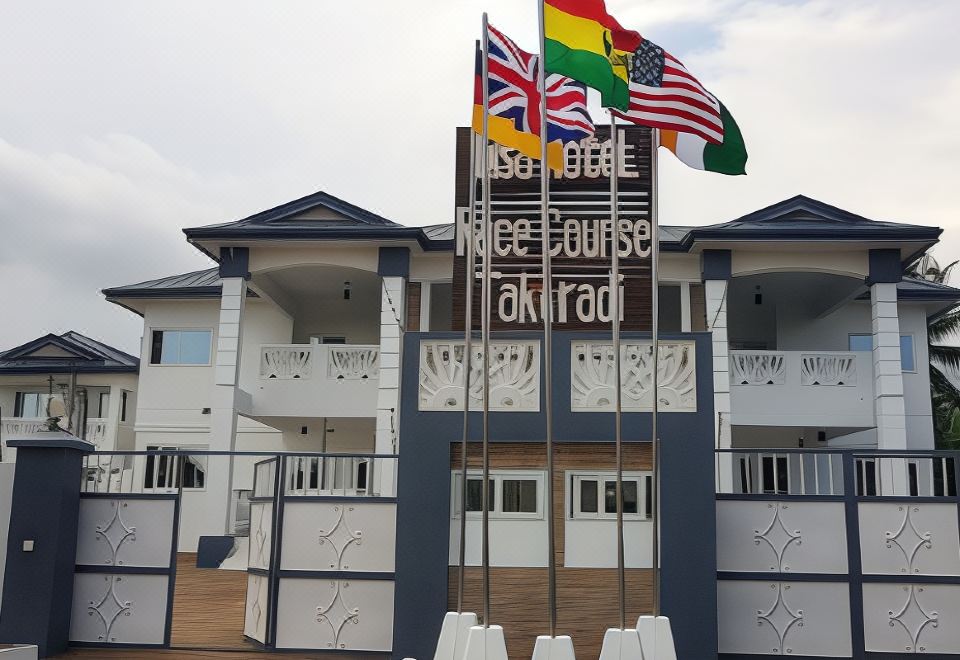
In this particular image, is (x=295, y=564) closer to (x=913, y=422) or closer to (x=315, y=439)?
(x=315, y=439)

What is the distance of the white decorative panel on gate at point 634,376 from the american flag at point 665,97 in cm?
211

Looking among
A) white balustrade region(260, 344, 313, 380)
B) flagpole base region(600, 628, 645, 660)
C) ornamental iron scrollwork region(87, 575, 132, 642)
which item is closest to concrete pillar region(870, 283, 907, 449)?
white balustrade region(260, 344, 313, 380)

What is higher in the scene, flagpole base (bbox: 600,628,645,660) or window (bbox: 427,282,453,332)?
window (bbox: 427,282,453,332)

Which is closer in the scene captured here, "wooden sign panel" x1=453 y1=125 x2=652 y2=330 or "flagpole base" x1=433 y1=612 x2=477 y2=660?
"flagpole base" x1=433 y1=612 x2=477 y2=660

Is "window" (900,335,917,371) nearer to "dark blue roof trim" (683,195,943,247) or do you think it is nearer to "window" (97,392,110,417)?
"dark blue roof trim" (683,195,943,247)

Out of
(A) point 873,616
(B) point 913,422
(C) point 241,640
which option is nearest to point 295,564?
(C) point 241,640

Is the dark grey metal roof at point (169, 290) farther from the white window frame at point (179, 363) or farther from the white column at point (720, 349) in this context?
the white column at point (720, 349)

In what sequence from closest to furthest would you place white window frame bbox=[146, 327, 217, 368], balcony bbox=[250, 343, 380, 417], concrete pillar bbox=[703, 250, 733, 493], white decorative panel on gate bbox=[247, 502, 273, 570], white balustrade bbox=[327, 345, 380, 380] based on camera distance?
white decorative panel on gate bbox=[247, 502, 273, 570] < concrete pillar bbox=[703, 250, 733, 493] < balcony bbox=[250, 343, 380, 417] < white balustrade bbox=[327, 345, 380, 380] < white window frame bbox=[146, 327, 217, 368]

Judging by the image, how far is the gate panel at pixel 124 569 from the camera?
9734 mm

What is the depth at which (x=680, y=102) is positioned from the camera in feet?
28.1

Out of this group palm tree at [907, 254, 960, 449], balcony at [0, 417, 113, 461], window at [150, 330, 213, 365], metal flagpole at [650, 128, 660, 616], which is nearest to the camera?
metal flagpole at [650, 128, 660, 616]

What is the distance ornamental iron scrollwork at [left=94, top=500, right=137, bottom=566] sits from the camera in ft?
32.4

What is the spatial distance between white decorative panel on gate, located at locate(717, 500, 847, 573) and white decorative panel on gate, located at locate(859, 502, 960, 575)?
25cm

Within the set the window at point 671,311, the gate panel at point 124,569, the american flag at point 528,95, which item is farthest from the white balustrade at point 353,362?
the american flag at point 528,95
